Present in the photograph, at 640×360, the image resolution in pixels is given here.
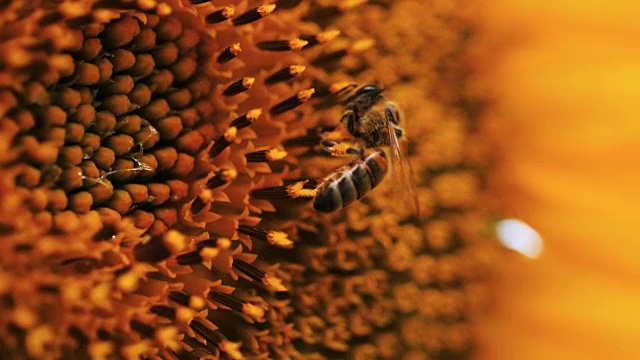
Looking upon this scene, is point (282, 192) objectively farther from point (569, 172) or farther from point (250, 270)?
point (569, 172)

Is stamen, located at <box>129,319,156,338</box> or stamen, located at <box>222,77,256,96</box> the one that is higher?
stamen, located at <box>222,77,256,96</box>

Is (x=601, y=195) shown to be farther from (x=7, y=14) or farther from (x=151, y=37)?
(x=7, y=14)

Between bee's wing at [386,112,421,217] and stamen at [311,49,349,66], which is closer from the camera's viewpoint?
bee's wing at [386,112,421,217]

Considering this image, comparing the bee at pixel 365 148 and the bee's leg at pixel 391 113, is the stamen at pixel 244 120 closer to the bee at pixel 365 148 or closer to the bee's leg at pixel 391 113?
the bee at pixel 365 148

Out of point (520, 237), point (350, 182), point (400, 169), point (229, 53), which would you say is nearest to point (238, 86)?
point (229, 53)

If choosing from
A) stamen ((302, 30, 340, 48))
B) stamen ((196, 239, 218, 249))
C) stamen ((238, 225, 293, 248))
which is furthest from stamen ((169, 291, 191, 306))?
stamen ((302, 30, 340, 48))

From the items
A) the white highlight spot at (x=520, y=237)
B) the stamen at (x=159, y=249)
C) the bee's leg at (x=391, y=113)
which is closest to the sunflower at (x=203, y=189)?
the stamen at (x=159, y=249)

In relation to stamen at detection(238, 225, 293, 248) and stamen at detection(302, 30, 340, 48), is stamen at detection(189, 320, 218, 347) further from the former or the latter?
stamen at detection(302, 30, 340, 48)
